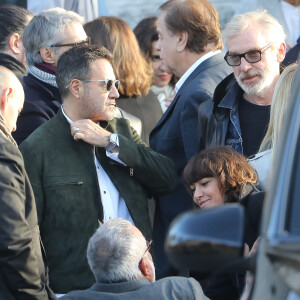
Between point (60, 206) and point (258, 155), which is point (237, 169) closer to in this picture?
point (258, 155)

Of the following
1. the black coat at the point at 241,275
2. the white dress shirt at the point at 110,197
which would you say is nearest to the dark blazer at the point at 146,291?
the black coat at the point at 241,275

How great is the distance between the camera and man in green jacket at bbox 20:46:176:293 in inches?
215

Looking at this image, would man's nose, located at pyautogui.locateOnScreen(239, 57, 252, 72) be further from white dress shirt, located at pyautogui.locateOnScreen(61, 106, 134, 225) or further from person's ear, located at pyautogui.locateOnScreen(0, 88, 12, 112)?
person's ear, located at pyautogui.locateOnScreen(0, 88, 12, 112)

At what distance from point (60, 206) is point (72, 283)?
0.48 meters

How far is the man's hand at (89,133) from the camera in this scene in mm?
5523

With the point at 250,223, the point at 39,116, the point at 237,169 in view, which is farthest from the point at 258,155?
the point at 39,116

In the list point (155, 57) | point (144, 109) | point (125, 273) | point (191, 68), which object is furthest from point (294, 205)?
point (155, 57)

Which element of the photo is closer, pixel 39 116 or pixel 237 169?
pixel 237 169

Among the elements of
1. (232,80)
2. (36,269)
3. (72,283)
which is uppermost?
(232,80)

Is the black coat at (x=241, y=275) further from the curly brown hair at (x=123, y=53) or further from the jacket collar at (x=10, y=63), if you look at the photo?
the jacket collar at (x=10, y=63)

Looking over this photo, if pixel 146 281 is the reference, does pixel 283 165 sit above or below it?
above

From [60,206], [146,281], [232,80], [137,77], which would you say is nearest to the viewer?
[146,281]

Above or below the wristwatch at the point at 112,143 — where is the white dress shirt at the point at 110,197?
below

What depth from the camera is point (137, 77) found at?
669 cm
